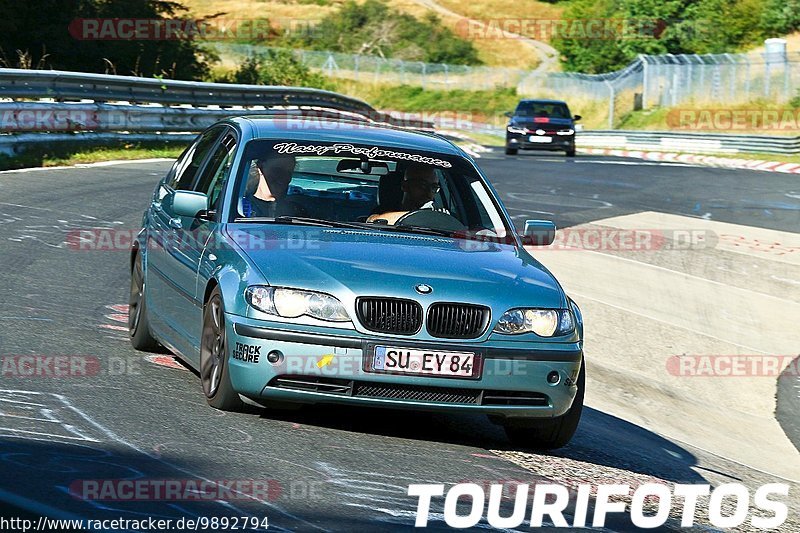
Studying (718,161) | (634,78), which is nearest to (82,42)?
(718,161)

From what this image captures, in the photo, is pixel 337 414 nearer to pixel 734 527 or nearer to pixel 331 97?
pixel 734 527

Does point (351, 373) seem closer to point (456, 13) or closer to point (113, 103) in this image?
point (113, 103)

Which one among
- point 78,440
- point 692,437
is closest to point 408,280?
point 78,440

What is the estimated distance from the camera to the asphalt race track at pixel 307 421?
17.8 ft

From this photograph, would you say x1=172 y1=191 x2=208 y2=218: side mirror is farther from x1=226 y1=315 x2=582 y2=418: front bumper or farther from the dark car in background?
the dark car in background

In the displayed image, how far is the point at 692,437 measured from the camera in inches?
387

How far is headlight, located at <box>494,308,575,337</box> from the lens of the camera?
669 centimetres

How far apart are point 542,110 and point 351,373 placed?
3376 cm

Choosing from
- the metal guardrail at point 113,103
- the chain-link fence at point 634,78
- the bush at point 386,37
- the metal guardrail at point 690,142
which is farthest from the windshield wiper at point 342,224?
the bush at point 386,37

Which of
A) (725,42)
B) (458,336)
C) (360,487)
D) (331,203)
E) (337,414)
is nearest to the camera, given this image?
(360,487)

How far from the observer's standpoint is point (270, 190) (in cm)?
765

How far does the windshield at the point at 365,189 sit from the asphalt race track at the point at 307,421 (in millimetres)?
1042

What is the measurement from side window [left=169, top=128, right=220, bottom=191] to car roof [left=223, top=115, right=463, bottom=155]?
0.25 meters

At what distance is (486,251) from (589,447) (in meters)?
1.20
